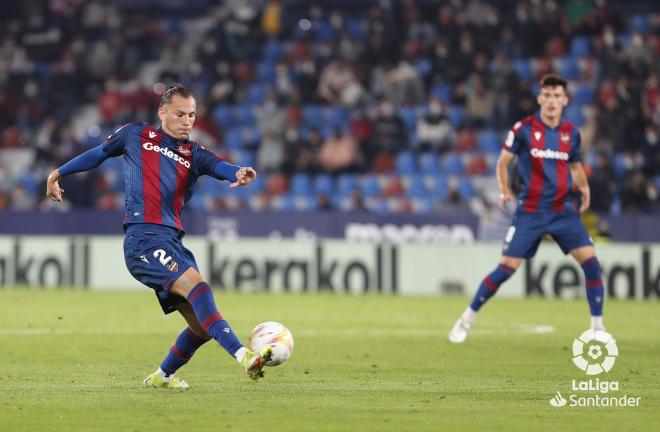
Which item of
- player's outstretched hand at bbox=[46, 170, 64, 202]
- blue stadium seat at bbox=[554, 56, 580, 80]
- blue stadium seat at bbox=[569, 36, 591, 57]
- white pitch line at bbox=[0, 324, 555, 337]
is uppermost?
blue stadium seat at bbox=[569, 36, 591, 57]

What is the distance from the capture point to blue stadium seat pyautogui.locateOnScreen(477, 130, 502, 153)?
2580cm

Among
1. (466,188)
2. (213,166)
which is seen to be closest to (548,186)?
(213,166)

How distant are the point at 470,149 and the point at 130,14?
11516 millimetres

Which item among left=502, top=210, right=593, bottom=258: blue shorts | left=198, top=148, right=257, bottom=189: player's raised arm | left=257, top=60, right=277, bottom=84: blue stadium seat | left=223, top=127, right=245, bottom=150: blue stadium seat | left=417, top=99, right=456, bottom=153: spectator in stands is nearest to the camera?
left=198, top=148, right=257, bottom=189: player's raised arm

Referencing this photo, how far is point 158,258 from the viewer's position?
858 cm

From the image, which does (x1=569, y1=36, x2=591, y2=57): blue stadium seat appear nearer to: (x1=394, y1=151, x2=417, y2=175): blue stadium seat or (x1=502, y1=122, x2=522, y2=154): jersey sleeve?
(x1=394, y1=151, x2=417, y2=175): blue stadium seat

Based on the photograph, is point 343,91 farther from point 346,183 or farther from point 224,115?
point 224,115

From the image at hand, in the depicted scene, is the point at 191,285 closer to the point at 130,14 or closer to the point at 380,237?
the point at 380,237

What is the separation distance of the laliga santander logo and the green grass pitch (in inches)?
4.9

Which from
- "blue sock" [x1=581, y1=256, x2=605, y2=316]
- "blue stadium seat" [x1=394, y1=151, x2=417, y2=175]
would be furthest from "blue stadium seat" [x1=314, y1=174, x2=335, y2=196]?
"blue sock" [x1=581, y1=256, x2=605, y2=316]

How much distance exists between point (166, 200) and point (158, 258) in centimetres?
52

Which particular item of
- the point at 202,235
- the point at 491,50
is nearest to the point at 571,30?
the point at 491,50

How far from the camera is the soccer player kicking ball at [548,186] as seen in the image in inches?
494

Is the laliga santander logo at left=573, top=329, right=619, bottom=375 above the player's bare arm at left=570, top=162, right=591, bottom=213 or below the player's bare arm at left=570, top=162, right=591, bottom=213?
below
